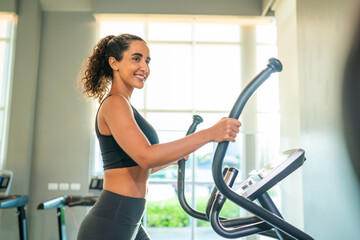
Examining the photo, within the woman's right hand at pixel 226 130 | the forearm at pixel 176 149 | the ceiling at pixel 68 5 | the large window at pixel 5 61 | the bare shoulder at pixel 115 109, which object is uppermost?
the ceiling at pixel 68 5

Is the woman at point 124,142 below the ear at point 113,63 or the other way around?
below

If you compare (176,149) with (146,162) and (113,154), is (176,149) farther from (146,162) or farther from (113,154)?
(113,154)

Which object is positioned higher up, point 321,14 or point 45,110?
point 321,14

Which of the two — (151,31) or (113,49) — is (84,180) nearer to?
(151,31)

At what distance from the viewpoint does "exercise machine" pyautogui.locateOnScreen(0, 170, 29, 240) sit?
3.49m

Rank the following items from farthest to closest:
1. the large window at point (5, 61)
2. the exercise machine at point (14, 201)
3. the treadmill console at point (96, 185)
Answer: the large window at point (5, 61) < the treadmill console at point (96, 185) < the exercise machine at point (14, 201)

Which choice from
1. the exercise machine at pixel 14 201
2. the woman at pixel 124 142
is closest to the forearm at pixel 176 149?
the woman at pixel 124 142

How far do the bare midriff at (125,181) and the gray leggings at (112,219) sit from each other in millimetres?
19

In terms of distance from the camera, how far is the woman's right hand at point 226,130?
89 cm

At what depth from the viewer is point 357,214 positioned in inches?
96.9

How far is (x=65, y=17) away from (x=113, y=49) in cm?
432

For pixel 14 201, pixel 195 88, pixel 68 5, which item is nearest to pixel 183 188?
pixel 14 201

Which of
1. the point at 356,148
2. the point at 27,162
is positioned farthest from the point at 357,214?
the point at 27,162

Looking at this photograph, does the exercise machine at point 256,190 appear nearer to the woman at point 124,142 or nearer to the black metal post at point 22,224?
the woman at point 124,142
